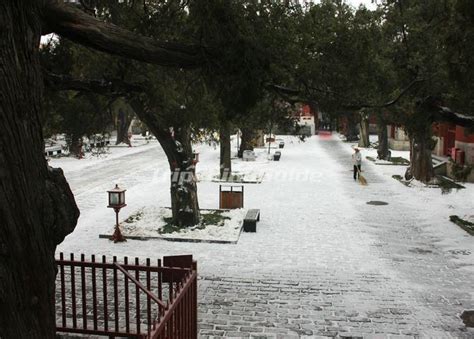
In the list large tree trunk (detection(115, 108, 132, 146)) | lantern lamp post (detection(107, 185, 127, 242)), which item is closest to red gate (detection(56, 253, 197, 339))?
lantern lamp post (detection(107, 185, 127, 242))

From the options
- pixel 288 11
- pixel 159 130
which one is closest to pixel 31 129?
pixel 288 11

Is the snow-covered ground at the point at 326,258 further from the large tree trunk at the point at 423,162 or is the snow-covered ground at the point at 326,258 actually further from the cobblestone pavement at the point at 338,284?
the large tree trunk at the point at 423,162

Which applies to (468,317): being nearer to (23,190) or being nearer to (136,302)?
(136,302)

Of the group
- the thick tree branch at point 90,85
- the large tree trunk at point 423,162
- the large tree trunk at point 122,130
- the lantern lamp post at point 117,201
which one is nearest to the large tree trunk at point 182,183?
the lantern lamp post at point 117,201

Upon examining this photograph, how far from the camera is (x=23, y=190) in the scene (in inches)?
157

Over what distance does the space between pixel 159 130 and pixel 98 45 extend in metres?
8.09

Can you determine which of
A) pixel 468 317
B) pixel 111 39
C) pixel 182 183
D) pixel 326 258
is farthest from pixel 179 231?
pixel 111 39

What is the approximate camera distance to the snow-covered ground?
7.84m

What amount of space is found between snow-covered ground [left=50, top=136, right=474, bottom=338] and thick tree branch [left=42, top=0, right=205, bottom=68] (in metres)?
4.00

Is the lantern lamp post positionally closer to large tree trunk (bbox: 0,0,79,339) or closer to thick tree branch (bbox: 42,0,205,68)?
thick tree branch (bbox: 42,0,205,68)

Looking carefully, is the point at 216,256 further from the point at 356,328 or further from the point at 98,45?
the point at 98,45

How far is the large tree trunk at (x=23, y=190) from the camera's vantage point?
3838 mm

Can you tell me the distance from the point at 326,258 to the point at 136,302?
582 centimetres

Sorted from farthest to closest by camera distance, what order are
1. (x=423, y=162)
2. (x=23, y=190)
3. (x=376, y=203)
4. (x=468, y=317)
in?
(x=423, y=162) → (x=376, y=203) → (x=468, y=317) → (x=23, y=190)
